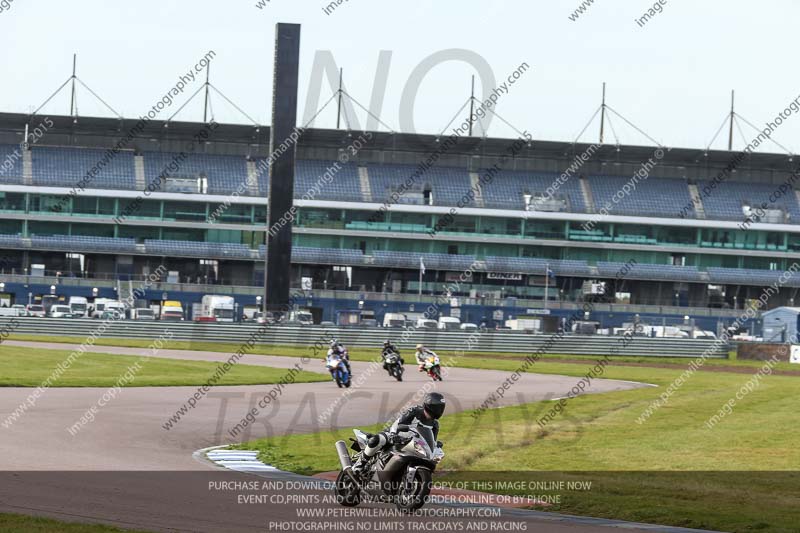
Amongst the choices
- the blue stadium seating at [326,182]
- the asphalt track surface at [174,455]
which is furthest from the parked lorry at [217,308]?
the asphalt track surface at [174,455]

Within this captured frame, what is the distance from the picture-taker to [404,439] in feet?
44.8

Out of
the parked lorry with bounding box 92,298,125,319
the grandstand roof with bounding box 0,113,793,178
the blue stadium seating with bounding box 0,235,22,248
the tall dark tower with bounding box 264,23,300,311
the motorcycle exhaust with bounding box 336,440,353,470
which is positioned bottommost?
the motorcycle exhaust with bounding box 336,440,353,470

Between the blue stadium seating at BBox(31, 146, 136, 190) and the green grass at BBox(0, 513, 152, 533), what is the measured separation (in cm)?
7996

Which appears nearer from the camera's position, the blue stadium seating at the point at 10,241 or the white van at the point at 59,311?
the white van at the point at 59,311

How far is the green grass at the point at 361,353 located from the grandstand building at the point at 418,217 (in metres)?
21.3

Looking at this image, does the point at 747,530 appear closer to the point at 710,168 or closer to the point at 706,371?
the point at 706,371

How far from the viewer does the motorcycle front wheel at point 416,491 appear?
44.5 feet

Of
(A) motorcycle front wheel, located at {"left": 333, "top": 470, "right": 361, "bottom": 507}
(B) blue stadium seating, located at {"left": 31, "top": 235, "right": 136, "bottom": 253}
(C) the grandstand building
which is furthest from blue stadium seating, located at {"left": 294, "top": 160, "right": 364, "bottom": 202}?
(A) motorcycle front wheel, located at {"left": 333, "top": 470, "right": 361, "bottom": 507}

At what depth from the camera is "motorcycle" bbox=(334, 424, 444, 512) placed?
13.6m

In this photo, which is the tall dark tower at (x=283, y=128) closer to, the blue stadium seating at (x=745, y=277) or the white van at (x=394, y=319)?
the white van at (x=394, y=319)

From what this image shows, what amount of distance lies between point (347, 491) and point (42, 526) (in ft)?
12.2

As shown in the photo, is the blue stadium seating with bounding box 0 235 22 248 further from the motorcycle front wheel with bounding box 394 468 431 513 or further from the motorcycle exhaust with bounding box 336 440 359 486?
the motorcycle front wheel with bounding box 394 468 431 513

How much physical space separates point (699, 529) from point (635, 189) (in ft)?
280

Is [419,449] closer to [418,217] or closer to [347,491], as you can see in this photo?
[347,491]
